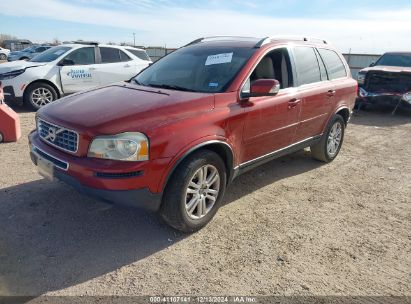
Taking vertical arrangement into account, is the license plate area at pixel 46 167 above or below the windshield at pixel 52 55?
below

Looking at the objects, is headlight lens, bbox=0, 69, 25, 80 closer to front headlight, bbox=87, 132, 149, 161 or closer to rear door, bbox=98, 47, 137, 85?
rear door, bbox=98, 47, 137, 85

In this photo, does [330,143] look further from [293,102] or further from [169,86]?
[169,86]

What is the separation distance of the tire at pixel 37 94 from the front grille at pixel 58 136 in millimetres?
5617

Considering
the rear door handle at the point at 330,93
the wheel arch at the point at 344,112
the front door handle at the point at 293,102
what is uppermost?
the rear door handle at the point at 330,93

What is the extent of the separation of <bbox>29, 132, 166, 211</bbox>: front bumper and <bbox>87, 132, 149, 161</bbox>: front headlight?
A: 17 cm

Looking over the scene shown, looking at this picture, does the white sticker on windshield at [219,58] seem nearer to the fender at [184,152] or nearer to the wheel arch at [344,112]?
the fender at [184,152]

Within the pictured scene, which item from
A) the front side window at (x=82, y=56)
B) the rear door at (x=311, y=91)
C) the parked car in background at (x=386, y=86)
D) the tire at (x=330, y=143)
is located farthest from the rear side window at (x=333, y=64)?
the front side window at (x=82, y=56)

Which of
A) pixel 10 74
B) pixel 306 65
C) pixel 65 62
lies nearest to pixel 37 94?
pixel 10 74

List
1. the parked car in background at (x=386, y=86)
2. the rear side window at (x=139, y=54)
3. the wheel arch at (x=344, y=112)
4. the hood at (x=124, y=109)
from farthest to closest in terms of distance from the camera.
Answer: the rear side window at (x=139, y=54) → the parked car in background at (x=386, y=86) → the wheel arch at (x=344, y=112) → the hood at (x=124, y=109)

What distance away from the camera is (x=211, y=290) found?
268 cm

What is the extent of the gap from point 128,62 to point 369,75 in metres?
6.96

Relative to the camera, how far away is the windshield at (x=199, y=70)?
12.2 feet

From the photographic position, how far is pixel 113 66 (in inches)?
376

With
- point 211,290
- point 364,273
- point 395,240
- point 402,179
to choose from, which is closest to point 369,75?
point 402,179
